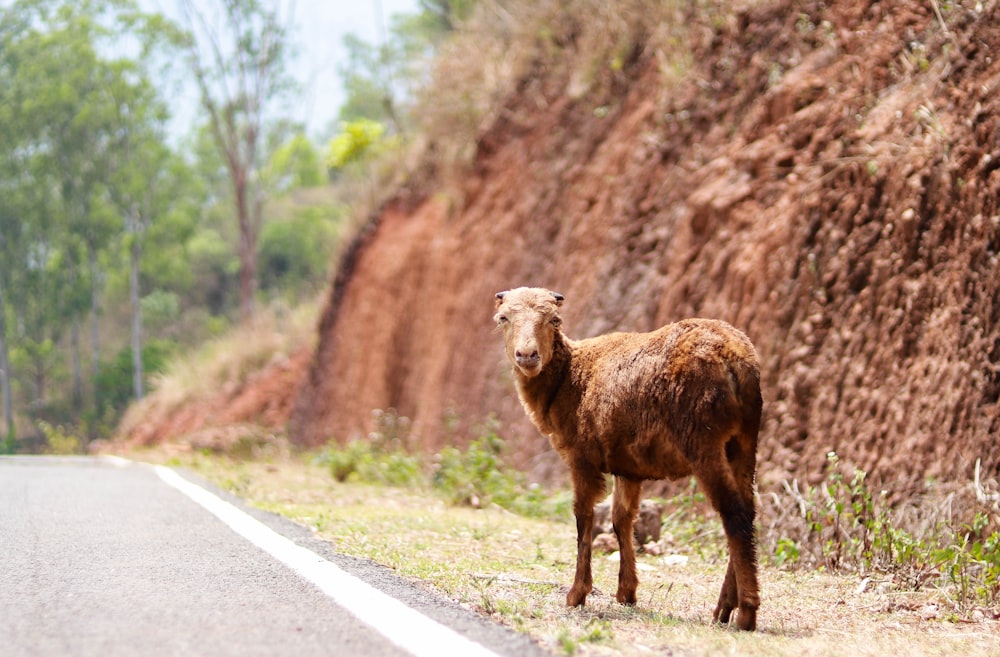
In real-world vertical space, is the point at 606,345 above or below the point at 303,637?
above

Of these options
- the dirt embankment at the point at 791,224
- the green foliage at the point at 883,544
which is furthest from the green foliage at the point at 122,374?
the green foliage at the point at 883,544

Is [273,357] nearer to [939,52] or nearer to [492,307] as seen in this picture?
[492,307]

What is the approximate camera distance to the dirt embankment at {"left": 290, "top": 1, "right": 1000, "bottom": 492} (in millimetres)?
7340

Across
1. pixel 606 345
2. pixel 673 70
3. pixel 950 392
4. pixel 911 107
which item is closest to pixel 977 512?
pixel 950 392

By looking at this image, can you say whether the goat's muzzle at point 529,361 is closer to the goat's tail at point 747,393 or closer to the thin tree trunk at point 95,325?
the goat's tail at point 747,393

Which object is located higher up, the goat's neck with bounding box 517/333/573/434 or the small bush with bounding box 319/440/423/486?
the goat's neck with bounding box 517/333/573/434

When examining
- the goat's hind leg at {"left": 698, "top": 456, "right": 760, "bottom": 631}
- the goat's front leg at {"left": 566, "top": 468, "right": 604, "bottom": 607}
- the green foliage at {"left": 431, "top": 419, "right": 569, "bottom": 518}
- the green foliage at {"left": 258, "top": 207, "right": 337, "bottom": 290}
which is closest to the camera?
the goat's hind leg at {"left": 698, "top": 456, "right": 760, "bottom": 631}

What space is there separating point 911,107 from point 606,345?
4.25 meters

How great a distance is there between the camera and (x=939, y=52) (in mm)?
8891

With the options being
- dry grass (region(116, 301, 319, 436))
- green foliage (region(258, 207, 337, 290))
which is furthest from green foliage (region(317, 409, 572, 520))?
green foliage (region(258, 207, 337, 290))

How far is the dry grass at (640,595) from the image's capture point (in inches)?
186

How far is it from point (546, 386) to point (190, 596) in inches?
90.5

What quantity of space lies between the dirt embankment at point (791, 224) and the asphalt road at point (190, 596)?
3.82m

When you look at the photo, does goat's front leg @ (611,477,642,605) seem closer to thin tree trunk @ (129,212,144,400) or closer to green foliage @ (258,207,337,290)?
thin tree trunk @ (129,212,144,400)
